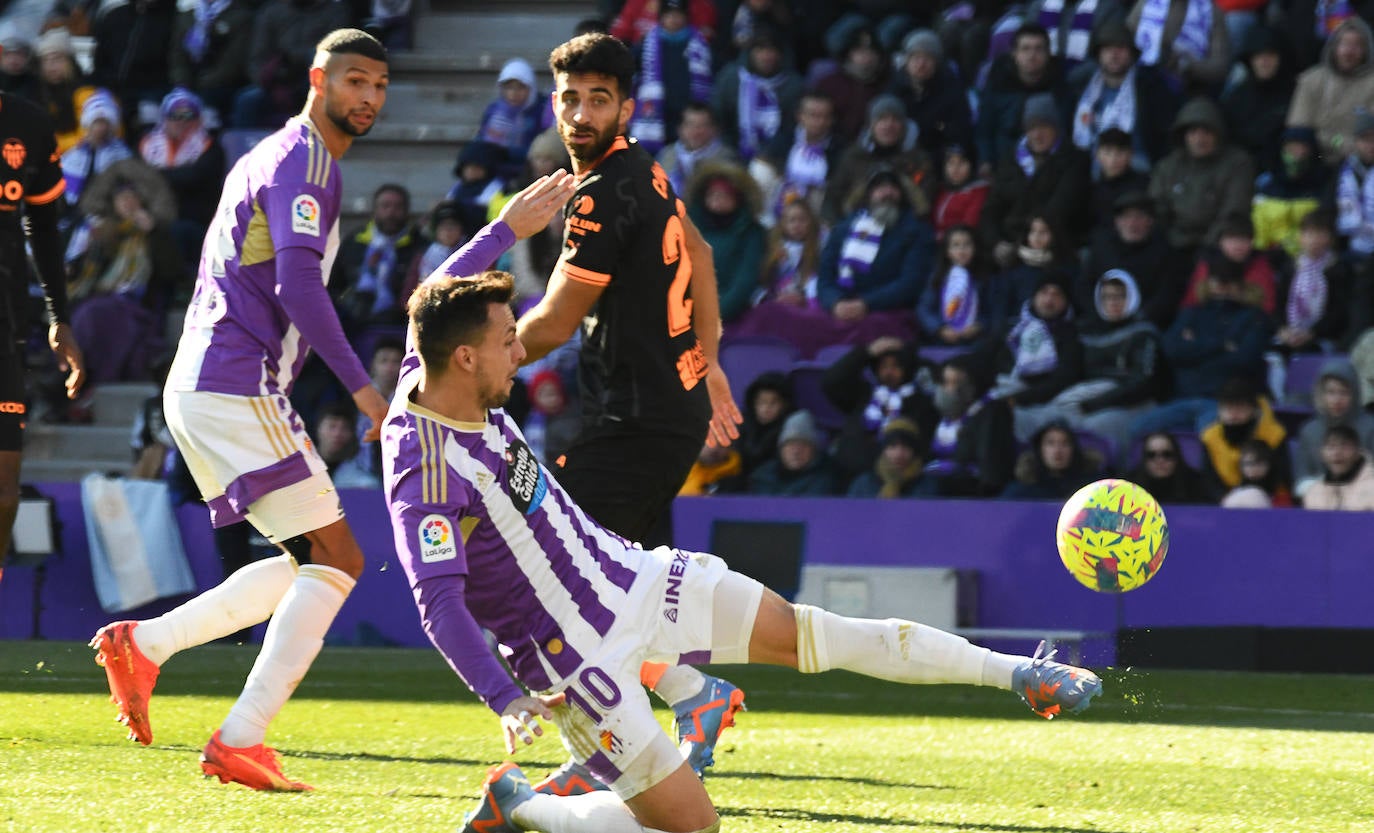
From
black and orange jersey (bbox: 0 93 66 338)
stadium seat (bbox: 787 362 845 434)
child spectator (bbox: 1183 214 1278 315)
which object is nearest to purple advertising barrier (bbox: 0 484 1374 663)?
stadium seat (bbox: 787 362 845 434)

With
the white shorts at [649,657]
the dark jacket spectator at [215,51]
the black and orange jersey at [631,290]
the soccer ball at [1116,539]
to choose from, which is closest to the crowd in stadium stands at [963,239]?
the dark jacket spectator at [215,51]

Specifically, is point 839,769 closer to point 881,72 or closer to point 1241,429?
point 1241,429

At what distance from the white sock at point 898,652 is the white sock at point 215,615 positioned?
1.99m

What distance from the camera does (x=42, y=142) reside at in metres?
7.79

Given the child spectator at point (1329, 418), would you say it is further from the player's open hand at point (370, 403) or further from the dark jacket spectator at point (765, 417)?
the player's open hand at point (370, 403)

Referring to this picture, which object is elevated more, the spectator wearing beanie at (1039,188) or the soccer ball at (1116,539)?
the spectator wearing beanie at (1039,188)

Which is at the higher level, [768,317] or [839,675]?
[768,317]

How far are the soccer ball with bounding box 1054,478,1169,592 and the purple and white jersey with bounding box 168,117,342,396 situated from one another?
2.56 meters

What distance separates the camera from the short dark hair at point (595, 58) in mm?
6398

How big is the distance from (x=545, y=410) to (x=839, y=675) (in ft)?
11.6

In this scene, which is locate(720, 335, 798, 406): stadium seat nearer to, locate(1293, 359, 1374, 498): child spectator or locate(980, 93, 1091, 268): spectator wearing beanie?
locate(980, 93, 1091, 268): spectator wearing beanie

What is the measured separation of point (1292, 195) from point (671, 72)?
15.7 feet

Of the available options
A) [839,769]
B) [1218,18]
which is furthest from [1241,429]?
[839,769]

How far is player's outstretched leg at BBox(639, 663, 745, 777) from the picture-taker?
20.8 ft
